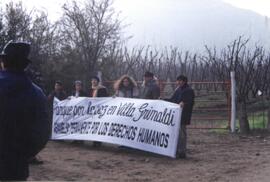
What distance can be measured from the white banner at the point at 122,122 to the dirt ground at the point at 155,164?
0.84ft

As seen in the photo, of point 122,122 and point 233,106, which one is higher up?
point 233,106

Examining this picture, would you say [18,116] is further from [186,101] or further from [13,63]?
[186,101]

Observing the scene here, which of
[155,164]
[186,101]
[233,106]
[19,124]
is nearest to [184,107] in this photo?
[186,101]

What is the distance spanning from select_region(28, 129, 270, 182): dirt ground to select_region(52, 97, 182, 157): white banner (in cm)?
26

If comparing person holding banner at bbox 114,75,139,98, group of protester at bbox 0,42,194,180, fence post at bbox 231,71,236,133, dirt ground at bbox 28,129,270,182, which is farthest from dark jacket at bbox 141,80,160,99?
group of protester at bbox 0,42,194,180

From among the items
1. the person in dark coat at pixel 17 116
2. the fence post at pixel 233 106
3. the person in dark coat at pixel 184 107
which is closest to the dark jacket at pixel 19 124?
the person in dark coat at pixel 17 116

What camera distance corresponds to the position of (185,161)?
A: 444 inches

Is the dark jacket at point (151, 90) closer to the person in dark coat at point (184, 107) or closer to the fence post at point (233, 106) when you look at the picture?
the person in dark coat at point (184, 107)

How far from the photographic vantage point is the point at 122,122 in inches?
488

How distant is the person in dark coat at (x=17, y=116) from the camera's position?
4.43 m

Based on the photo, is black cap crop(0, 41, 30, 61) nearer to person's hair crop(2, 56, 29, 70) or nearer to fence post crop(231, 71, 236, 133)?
person's hair crop(2, 56, 29, 70)

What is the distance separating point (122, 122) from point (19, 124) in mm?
7961

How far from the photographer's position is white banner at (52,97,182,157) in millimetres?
11578

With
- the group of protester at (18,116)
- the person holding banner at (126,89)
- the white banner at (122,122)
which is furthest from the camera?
the person holding banner at (126,89)
